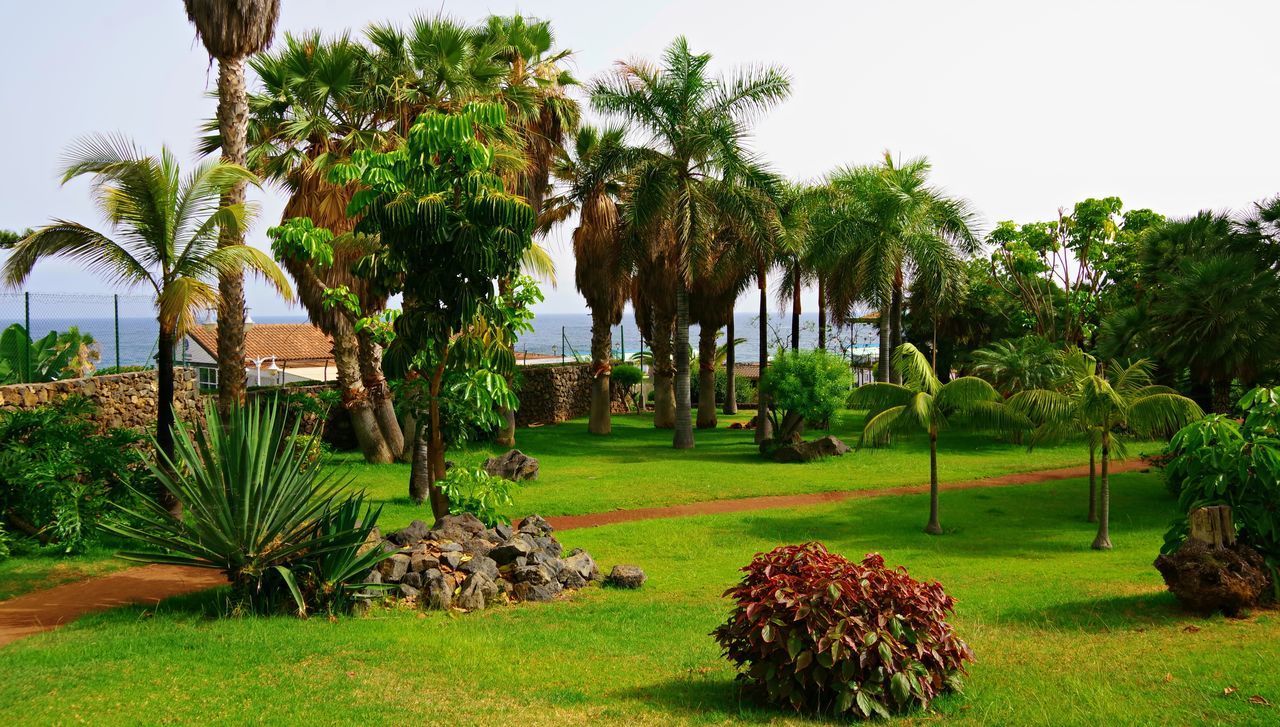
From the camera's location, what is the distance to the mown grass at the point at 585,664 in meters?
6.83

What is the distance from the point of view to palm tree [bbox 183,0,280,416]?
57.3ft

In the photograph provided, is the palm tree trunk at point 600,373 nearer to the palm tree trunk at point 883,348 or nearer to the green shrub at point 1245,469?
the palm tree trunk at point 883,348

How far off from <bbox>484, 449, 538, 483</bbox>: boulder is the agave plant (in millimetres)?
11309

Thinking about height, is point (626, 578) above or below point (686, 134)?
below

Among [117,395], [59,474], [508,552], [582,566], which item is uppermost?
[117,395]

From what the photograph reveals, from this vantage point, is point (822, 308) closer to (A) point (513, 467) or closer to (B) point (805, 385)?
(B) point (805, 385)

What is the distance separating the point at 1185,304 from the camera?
22.9 m

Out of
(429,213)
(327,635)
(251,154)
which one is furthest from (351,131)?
(327,635)

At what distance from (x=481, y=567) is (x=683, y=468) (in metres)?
13.7

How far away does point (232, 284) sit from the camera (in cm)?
1761

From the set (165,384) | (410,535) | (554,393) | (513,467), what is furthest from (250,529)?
(554,393)

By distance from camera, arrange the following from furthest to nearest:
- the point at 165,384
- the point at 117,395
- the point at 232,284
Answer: the point at 117,395 < the point at 232,284 < the point at 165,384

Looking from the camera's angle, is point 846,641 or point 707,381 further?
point 707,381

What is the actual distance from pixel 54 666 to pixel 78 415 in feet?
30.2
